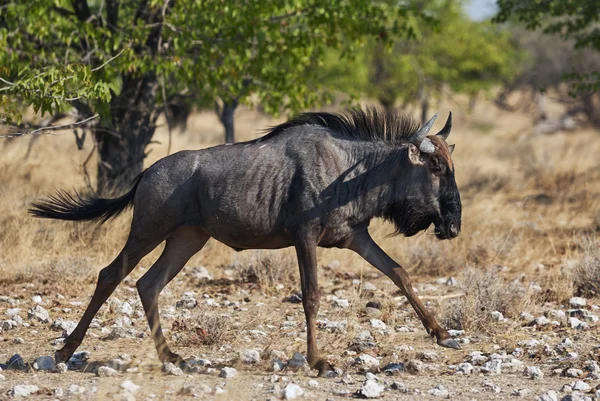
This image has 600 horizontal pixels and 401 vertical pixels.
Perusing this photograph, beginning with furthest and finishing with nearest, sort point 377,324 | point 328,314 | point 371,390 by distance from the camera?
point 328,314
point 377,324
point 371,390

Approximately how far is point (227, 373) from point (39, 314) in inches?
103

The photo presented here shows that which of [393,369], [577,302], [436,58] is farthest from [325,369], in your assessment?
[436,58]

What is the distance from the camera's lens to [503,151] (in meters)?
26.7

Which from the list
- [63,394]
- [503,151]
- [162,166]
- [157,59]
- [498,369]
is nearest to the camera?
[63,394]

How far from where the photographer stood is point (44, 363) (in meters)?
6.23

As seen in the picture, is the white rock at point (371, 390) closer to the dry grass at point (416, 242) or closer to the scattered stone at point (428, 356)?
the scattered stone at point (428, 356)

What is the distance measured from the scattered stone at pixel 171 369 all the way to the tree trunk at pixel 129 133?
6.28 metres

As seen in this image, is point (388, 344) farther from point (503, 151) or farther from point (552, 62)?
point (552, 62)

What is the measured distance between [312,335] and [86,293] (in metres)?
3.43

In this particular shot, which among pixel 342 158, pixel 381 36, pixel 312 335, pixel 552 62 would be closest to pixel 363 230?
pixel 342 158

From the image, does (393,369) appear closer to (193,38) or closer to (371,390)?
(371,390)

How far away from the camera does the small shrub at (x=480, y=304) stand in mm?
7551

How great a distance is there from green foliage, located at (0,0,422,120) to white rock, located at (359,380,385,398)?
18.3 ft

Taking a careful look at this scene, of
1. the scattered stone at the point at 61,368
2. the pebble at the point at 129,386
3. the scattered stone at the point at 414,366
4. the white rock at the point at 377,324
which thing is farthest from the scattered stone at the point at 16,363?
the white rock at the point at 377,324
